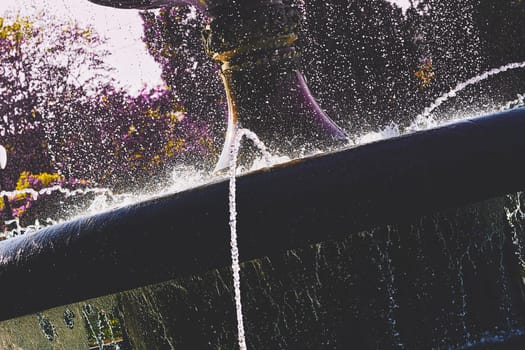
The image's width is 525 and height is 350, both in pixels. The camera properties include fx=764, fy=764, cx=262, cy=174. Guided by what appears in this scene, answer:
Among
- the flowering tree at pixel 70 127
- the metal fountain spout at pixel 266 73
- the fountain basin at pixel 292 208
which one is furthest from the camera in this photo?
the flowering tree at pixel 70 127

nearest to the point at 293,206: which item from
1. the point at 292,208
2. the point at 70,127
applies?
the point at 292,208

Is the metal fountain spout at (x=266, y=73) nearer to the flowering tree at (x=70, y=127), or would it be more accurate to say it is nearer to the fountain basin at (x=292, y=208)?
the fountain basin at (x=292, y=208)

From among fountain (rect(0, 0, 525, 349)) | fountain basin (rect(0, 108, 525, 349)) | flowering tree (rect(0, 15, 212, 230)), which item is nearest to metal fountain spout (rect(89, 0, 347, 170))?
fountain (rect(0, 0, 525, 349))

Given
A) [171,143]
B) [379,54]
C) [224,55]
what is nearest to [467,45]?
[379,54]

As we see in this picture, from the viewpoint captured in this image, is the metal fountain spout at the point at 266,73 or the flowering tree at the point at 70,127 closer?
the metal fountain spout at the point at 266,73

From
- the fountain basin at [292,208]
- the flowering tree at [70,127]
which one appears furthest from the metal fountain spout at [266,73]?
the flowering tree at [70,127]

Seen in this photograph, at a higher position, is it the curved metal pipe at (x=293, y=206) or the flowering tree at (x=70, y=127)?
the flowering tree at (x=70, y=127)

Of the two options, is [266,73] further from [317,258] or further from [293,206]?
[293,206]

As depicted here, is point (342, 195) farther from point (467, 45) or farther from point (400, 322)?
point (467, 45)

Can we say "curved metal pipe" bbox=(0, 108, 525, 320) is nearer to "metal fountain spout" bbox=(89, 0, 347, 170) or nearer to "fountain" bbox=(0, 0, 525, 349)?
"fountain" bbox=(0, 0, 525, 349)
